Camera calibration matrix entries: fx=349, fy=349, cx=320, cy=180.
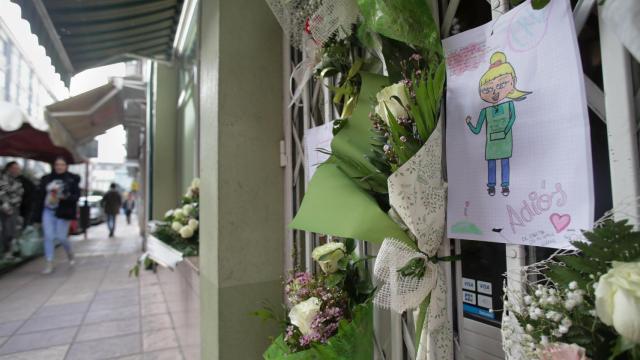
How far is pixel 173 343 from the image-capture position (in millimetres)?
3416

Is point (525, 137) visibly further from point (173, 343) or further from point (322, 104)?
point (173, 343)

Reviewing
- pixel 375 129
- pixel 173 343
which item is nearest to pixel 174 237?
pixel 173 343

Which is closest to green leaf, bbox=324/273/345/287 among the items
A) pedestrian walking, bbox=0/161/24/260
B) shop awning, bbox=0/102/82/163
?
shop awning, bbox=0/102/82/163

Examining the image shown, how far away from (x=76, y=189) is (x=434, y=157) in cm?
696

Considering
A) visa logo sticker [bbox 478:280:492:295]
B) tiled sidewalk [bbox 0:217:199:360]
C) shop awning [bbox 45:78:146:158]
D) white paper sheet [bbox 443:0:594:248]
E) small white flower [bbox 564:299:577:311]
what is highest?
shop awning [bbox 45:78:146:158]

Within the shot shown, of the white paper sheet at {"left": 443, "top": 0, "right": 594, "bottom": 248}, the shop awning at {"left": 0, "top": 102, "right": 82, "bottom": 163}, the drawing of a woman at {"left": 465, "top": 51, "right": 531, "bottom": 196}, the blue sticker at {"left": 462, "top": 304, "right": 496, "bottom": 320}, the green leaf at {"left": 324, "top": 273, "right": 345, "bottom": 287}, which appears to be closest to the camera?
the white paper sheet at {"left": 443, "top": 0, "right": 594, "bottom": 248}

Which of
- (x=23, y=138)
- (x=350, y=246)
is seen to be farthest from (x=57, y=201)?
(x=350, y=246)

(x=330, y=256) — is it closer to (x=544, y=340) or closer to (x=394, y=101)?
(x=394, y=101)

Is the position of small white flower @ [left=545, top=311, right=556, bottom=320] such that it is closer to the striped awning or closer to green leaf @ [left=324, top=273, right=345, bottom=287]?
green leaf @ [left=324, top=273, right=345, bottom=287]

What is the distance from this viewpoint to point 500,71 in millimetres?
846

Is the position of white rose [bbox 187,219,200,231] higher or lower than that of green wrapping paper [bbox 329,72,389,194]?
lower

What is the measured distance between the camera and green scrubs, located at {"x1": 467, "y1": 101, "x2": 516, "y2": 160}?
821mm

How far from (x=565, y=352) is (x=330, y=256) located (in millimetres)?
741

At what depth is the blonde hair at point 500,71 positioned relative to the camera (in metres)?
0.81
